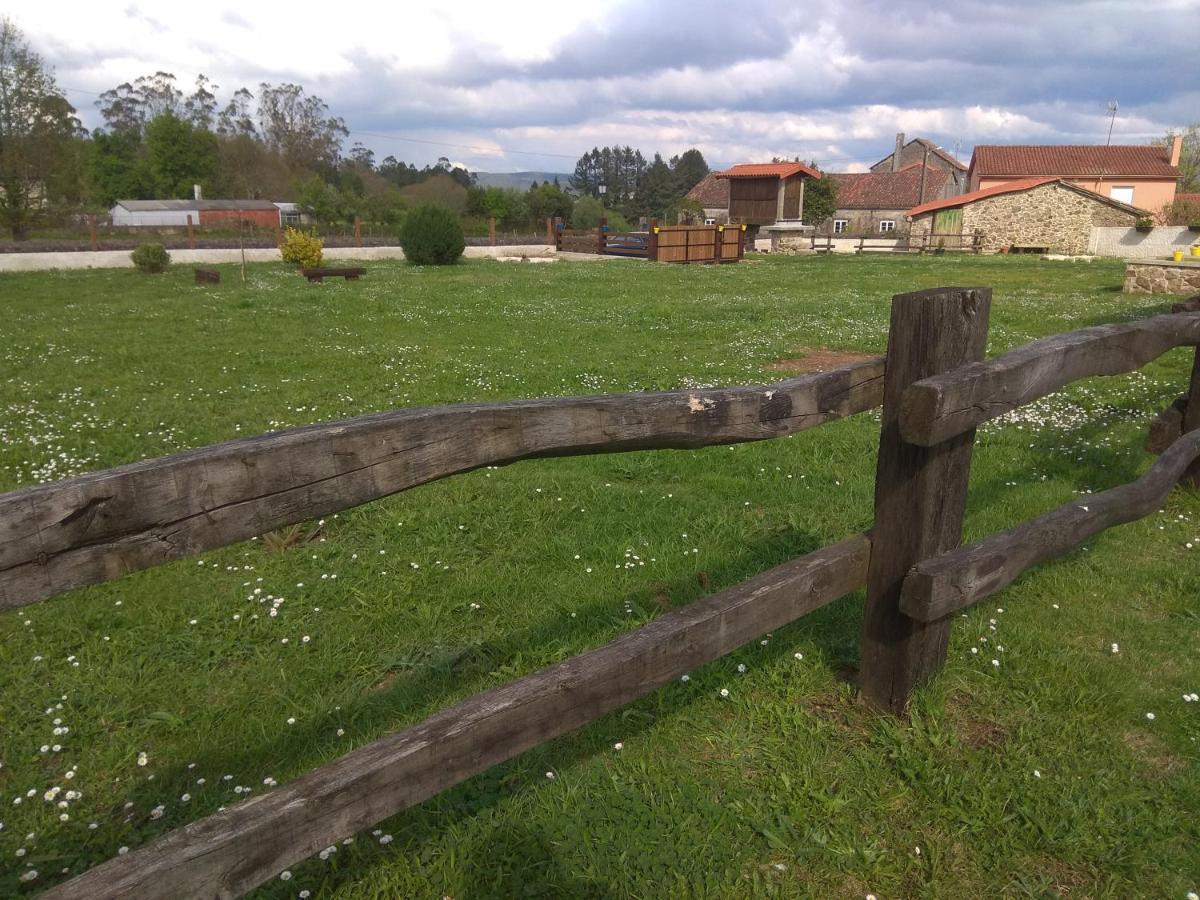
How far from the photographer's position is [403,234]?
32.8 meters

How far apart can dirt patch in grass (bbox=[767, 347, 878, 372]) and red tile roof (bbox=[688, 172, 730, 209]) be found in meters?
56.0

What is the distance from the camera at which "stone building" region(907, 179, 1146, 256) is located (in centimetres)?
4403

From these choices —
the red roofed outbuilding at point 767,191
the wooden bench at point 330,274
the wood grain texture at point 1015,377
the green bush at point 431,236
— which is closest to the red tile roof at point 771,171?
the red roofed outbuilding at point 767,191

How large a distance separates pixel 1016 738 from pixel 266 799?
9.29ft

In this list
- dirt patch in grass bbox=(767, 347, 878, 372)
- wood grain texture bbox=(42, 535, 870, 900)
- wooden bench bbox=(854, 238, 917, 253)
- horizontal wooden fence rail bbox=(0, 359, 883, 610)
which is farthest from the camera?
wooden bench bbox=(854, 238, 917, 253)

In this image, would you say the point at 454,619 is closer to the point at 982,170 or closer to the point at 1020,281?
the point at 1020,281

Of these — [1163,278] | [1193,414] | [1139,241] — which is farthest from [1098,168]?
[1193,414]

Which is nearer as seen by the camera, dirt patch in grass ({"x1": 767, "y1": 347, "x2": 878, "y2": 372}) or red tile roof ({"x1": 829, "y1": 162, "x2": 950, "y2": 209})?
dirt patch in grass ({"x1": 767, "y1": 347, "x2": 878, "y2": 372})

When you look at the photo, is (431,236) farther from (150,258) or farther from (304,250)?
(150,258)

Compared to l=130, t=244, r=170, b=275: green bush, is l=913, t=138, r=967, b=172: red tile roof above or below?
above

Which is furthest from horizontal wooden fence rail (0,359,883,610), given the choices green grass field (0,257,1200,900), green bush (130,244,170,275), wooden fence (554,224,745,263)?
wooden fence (554,224,745,263)

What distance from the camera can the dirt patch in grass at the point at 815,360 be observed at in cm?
1060

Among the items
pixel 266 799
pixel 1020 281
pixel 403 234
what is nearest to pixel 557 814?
pixel 266 799

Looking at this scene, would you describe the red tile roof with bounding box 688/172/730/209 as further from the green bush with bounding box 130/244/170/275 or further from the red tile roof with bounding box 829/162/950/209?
the green bush with bounding box 130/244/170/275
